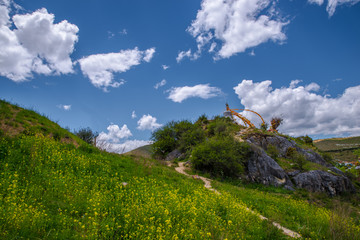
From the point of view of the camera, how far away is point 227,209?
7742mm

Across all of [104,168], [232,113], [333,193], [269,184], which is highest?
[232,113]

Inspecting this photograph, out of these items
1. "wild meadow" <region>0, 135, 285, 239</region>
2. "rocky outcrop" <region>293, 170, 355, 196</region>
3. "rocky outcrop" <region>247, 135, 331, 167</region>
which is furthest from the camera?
"rocky outcrop" <region>247, 135, 331, 167</region>

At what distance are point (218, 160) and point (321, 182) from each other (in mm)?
15748

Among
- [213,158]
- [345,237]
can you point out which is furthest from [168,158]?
[345,237]

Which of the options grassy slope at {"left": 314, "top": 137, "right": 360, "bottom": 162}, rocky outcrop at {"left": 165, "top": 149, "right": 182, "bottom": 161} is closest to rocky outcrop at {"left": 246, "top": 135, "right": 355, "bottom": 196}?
rocky outcrop at {"left": 165, "top": 149, "right": 182, "bottom": 161}

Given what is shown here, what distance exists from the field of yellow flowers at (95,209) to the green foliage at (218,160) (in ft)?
35.8

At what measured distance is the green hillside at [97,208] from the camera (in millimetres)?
4324

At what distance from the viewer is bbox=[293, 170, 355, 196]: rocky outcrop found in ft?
78.1

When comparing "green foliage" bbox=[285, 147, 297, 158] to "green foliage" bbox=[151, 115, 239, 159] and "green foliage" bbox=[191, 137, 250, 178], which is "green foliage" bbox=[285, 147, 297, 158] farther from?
"green foliage" bbox=[191, 137, 250, 178]

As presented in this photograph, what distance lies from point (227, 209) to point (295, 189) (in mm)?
20175

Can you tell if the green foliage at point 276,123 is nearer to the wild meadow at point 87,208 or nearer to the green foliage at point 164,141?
the green foliage at point 164,141

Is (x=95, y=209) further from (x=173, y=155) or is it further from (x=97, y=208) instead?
(x=173, y=155)

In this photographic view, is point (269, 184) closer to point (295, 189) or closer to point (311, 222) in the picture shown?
point (295, 189)

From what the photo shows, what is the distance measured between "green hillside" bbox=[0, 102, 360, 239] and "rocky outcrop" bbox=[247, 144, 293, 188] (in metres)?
12.4
